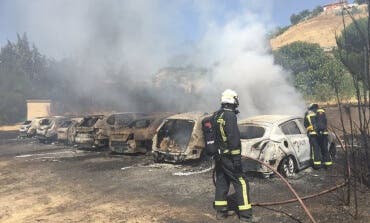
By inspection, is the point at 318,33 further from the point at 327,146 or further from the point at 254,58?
the point at 327,146

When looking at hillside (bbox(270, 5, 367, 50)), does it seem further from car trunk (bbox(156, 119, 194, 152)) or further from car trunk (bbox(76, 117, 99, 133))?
car trunk (bbox(156, 119, 194, 152))

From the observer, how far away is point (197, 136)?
10.8 meters

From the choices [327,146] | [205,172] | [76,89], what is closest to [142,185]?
[205,172]

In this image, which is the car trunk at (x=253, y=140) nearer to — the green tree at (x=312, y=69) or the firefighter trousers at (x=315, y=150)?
the firefighter trousers at (x=315, y=150)

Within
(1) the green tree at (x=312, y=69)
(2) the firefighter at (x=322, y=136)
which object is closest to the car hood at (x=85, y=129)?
(2) the firefighter at (x=322, y=136)

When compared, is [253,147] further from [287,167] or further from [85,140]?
[85,140]

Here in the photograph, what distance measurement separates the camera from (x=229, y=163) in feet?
20.5

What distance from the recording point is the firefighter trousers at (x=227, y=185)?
6047 millimetres

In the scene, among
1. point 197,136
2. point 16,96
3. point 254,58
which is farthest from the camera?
point 16,96

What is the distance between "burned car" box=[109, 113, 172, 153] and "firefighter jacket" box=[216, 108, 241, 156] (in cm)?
708

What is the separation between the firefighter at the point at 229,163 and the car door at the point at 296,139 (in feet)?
10.5

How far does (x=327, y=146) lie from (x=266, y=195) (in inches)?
119

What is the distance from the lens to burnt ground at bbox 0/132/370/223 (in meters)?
6.45

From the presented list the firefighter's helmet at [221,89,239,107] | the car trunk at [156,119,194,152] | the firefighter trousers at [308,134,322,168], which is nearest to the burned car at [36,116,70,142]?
the car trunk at [156,119,194,152]
